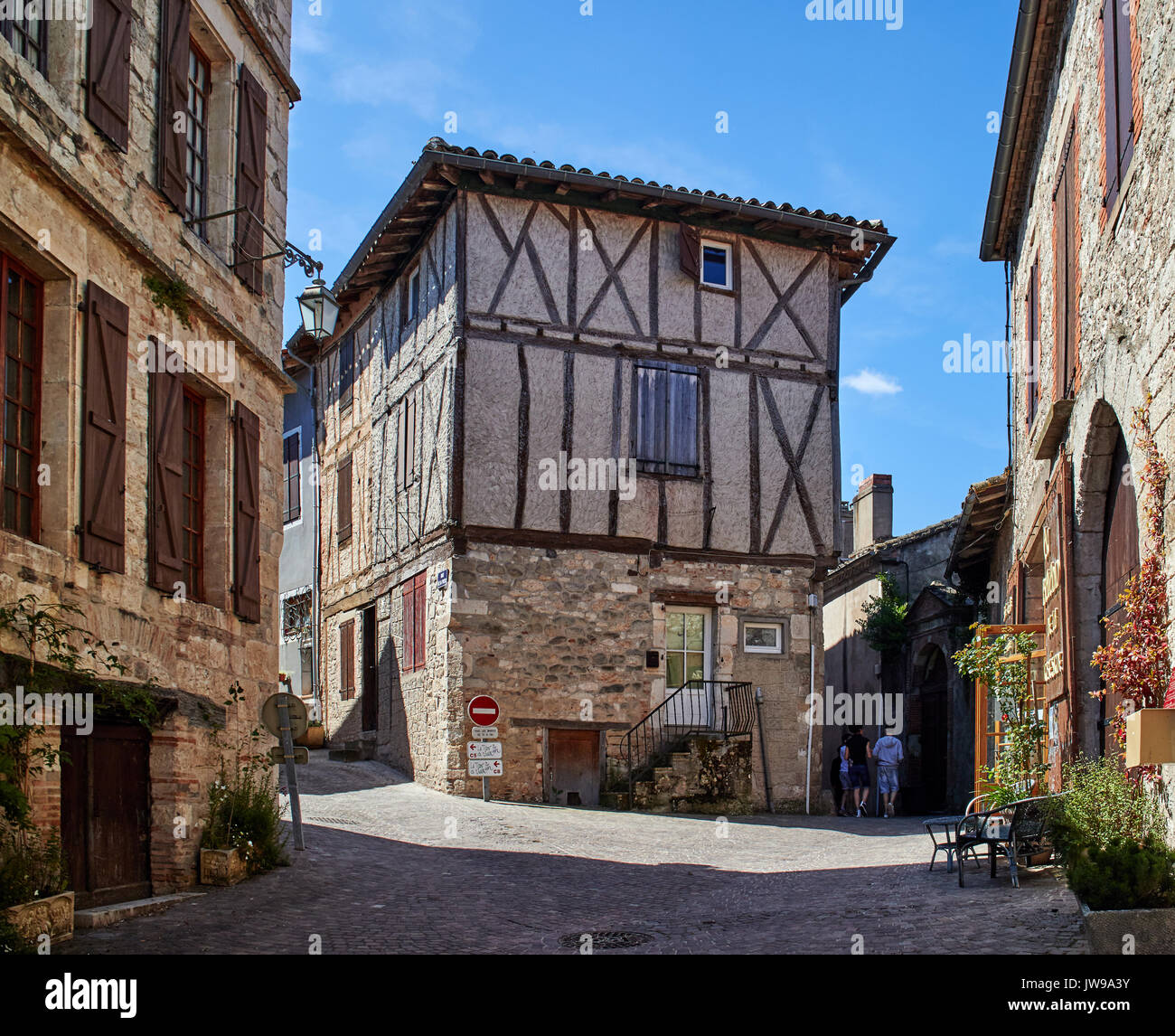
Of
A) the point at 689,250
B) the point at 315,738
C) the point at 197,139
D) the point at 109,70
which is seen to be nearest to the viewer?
the point at 109,70

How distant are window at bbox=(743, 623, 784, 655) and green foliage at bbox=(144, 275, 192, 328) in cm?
1030

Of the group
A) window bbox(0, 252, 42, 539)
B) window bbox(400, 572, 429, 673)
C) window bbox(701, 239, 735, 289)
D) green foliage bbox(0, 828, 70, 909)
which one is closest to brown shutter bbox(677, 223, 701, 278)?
window bbox(701, 239, 735, 289)

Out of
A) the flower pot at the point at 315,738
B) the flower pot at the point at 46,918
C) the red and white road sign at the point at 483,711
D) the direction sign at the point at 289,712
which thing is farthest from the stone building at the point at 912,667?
the flower pot at the point at 46,918

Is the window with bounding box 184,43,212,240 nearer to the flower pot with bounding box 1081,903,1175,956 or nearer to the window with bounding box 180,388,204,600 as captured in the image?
the window with bounding box 180,388,204,600

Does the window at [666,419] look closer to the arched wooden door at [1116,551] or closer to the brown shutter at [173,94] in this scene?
the brown shutter at [173,94]

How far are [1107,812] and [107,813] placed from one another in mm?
6396

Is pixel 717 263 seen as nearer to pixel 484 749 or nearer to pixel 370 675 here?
pixel 484 749

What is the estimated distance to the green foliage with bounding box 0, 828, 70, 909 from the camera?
675 cm

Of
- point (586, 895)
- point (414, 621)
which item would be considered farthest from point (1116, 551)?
point (414, 621)

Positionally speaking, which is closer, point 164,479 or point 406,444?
point 164,479

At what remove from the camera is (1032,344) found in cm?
1332

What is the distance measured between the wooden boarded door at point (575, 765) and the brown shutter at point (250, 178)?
7903mm
